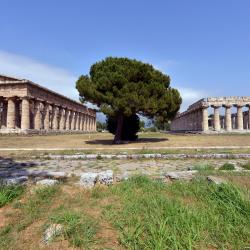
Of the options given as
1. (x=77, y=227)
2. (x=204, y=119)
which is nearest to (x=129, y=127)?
(x=77, y=227)

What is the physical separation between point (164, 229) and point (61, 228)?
174 cm

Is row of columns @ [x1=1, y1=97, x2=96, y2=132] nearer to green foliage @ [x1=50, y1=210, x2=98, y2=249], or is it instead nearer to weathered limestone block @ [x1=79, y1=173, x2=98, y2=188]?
weathered limestone block @ [x1=79, y1=173, x2=98, y2=188]

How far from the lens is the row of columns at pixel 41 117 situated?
4894 centimetres

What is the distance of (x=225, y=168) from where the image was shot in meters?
10.6

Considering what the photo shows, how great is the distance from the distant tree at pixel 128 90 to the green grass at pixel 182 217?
22.0 m

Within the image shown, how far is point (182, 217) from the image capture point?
4930mm

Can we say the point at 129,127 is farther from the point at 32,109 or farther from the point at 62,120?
the point at 62,120

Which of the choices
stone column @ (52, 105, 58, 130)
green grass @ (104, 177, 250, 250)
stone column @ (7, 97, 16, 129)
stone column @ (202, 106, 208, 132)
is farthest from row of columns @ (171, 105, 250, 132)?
green grass @ (104, 177, 250, 250)

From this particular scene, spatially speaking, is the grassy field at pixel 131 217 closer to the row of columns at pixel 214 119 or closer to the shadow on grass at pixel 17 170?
the shadow on grass at pixel 17 170

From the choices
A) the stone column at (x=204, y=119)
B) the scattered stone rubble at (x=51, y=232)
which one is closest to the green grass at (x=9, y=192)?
the scattered stone rubble at (x=51, y=232)

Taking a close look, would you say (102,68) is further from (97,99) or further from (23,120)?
(23,120)

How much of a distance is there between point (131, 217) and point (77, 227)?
1.01 m

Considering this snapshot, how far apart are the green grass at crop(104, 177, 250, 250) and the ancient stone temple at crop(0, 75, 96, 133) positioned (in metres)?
42.5

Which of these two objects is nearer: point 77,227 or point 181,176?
point 77,227
